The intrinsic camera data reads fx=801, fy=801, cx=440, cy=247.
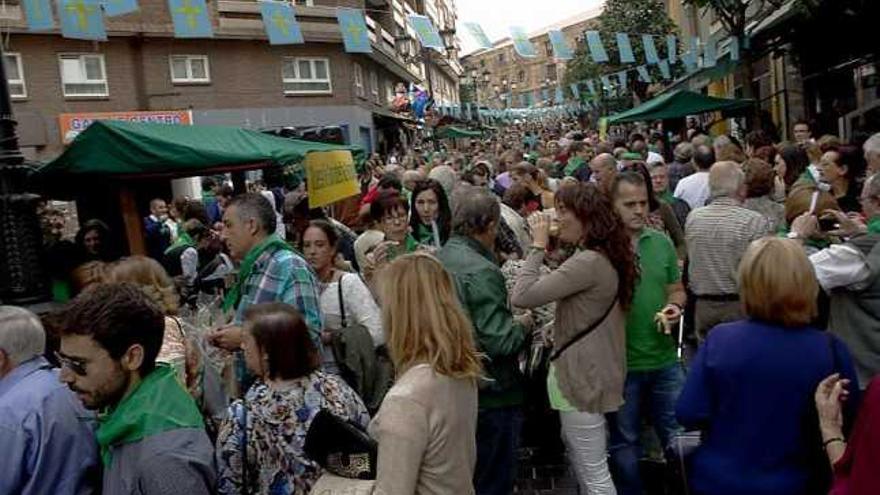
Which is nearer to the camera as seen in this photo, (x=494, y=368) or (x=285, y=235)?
(x=494, y=368)

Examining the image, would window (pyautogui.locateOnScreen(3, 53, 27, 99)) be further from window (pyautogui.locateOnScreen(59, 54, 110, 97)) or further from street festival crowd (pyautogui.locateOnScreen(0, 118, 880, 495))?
A: street festival crowd (pyautogui.locateOnScreen(0, 118, 880, 495))

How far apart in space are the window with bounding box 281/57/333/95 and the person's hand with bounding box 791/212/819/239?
76.4 feet

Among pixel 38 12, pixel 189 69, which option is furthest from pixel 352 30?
pixel 189 69

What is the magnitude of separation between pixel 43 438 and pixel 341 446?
3.22 ft

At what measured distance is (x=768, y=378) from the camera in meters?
2.78

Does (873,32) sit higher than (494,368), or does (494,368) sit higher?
(873,32)

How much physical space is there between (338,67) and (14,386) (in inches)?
985

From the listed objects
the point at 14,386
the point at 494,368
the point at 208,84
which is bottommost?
the point at 494,368

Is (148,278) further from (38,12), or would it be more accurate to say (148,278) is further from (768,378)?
(38,12)

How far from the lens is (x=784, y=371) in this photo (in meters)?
2.76

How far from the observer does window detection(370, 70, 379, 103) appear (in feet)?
105

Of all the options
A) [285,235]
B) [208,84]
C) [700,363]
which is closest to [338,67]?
[208,84]

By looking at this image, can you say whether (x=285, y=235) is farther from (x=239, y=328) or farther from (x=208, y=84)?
(x=208, y=84)

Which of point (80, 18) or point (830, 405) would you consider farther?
point (80, 18)
